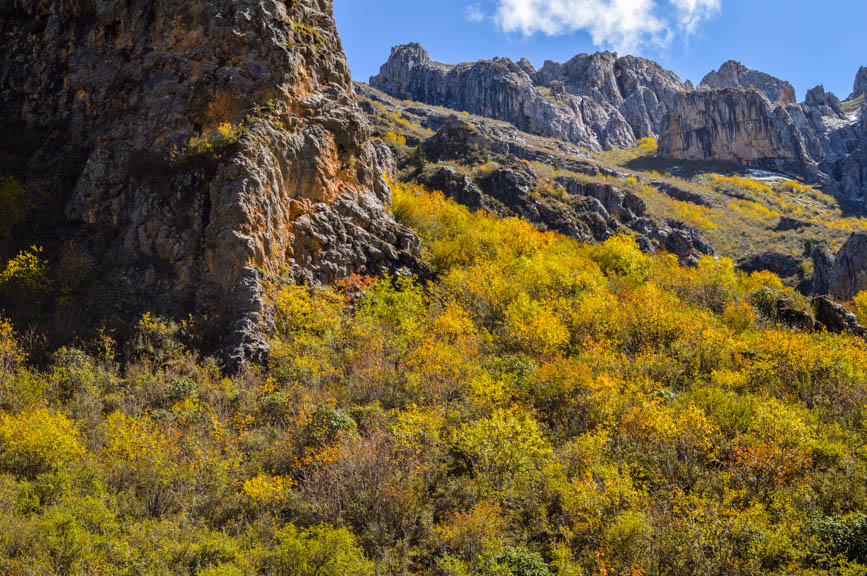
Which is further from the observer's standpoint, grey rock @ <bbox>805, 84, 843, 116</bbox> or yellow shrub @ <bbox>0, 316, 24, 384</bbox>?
grey rock @ <bbox>805, 84, 843, 116</bbox>

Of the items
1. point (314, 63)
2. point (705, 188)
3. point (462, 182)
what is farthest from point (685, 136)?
point (314, 63)

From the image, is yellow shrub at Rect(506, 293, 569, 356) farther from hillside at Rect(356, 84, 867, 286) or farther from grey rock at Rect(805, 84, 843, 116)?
grey rock at Rect(805, 84, 843, 116)

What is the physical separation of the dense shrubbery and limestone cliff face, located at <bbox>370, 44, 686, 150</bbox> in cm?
14644

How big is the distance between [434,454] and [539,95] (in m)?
169

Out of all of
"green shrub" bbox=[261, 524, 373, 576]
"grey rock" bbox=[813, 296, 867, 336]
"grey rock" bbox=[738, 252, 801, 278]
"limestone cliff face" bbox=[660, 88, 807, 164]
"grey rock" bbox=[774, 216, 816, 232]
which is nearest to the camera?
"green shrub" bbox=[261, 524, 373, 576]

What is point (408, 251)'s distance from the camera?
23141mm

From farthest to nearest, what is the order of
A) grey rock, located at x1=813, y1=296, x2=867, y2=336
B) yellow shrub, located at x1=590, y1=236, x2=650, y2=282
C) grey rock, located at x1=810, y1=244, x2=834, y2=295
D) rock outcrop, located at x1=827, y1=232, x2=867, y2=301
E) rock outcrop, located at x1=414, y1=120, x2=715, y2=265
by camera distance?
grey rock, located at x1=810, y1=244, x2=834, y2=295
rock outcrop, located at x1=827, y1=232, x2=867, y2=301
rock outcrop, located at x1=414, y1=120, x2=715, y2=265
yellow shrub, located at x1=590, y1=236, x2=650, y2=282
grey rock, located at x1=813, y1=296, x2=867, y2=336

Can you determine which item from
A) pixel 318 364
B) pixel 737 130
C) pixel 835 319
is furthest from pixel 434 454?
pixel 737 130

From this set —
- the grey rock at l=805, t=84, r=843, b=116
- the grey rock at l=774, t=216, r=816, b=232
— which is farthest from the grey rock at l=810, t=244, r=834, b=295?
the grey rock at l=805, t=84, r=843, b=116

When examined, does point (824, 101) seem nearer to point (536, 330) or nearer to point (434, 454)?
point (536, 330)

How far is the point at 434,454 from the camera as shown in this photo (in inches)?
403

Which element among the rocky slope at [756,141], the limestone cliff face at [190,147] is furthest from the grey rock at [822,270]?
the rocky slope at [756,141]

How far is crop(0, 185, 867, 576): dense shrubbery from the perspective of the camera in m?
7.56

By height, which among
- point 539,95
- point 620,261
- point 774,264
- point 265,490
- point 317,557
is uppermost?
point 539,95
